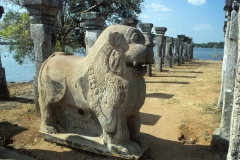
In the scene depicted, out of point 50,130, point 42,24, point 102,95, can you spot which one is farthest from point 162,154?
point 42,24

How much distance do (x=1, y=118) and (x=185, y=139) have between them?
Answer: 4.14 m

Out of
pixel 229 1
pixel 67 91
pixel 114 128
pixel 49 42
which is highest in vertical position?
pixel 229 1

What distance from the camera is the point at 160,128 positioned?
461 cm

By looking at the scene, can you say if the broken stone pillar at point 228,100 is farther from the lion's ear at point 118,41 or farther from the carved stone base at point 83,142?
the lion's ear at point 118,41

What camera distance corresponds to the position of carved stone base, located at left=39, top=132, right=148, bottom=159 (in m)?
3.24

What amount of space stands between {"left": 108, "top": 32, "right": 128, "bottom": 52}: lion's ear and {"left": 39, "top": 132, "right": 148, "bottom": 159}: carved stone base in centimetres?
147

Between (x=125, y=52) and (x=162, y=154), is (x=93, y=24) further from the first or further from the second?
(x=162, y=154)

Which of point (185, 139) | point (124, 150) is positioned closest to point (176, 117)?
point (185, 139)

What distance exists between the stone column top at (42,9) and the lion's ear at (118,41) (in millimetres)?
2572

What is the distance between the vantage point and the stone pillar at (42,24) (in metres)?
4.83

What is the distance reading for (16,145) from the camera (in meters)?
3.87

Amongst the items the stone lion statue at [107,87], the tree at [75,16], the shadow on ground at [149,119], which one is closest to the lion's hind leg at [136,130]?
the stone lion statue at [107,87]

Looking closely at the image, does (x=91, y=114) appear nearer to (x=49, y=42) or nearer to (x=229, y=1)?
(x=49, y=42)

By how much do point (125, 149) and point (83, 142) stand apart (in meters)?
0.73
